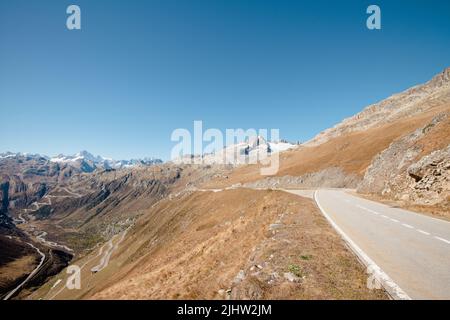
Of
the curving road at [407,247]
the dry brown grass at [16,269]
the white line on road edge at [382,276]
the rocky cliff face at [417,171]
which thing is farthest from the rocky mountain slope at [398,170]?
the dry brown grass at [16,269]

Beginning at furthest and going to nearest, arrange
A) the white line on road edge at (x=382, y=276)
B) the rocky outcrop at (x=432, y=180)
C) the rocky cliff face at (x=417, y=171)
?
the rocky cliff face at (x=417, y=171)
the rocky outcrop at (x=432, y=180)
the white line on road edge at (x=382, y=276)

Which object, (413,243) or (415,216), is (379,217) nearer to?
(415,216)

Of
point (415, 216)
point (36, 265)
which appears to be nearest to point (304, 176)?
point (415, 216)

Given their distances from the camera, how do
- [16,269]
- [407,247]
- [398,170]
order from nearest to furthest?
[407,247] < [398,170] < [16,269]

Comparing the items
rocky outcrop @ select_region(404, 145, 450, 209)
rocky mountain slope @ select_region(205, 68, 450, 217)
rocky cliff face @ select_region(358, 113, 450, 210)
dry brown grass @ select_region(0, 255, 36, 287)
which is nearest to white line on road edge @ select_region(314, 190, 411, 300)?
rocky mountain slope @ select_region(205, 68, 450, 217)

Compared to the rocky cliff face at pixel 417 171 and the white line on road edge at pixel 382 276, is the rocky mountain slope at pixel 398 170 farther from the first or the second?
the white line on road edge at pixel 382 276

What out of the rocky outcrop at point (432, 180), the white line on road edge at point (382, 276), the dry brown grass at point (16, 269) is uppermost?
the rocky outcrop at point (432, 180)

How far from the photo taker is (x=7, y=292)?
139 m

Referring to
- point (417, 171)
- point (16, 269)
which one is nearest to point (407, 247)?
point (417, 171)

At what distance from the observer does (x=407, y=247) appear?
1196cm

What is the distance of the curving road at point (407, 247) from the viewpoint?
8.07 m

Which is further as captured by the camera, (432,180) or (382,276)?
(432,180)

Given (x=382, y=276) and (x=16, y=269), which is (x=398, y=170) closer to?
(x=382, y=276)
